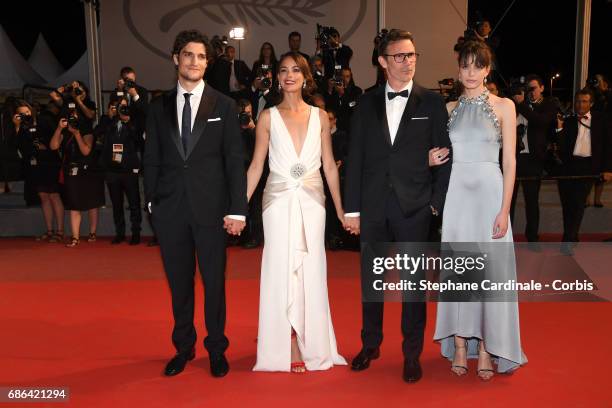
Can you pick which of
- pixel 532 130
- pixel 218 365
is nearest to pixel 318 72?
pixel 532 130

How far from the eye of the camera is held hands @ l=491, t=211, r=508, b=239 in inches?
144

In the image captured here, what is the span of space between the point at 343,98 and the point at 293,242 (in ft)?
15.4

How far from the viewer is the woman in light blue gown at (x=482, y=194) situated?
12.0 ft

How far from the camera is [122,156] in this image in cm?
823

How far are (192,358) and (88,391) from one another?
2.22 ft

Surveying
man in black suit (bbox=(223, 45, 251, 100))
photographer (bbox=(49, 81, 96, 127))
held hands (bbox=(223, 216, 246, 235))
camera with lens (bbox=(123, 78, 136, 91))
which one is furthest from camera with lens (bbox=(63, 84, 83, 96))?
held hands (bbox=(223, 216, 246, 235))

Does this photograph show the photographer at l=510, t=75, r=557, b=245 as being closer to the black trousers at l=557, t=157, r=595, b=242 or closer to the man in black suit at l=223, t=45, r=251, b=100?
the black trousers at l=557, t=157, r=595, b=242

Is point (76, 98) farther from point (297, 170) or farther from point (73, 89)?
point (297, 170)

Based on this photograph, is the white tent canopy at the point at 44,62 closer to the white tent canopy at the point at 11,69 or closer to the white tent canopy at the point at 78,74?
the white tent canopy at the point at 11,69

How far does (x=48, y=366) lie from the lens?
4004 millimetres

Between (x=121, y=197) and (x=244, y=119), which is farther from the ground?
(x=244, y=119)

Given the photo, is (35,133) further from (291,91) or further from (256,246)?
(291,91)

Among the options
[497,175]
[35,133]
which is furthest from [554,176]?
[35,133]

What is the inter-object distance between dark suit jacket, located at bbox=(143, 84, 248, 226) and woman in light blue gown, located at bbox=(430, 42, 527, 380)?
127 centimetres
